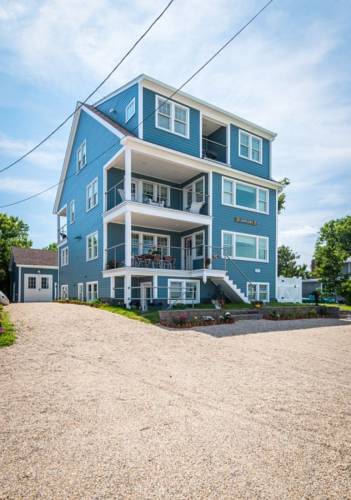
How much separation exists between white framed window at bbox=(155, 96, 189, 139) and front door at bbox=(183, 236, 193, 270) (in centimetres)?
642

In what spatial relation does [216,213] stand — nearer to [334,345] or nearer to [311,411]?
[334,345]

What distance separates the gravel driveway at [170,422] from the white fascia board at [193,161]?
436 inches

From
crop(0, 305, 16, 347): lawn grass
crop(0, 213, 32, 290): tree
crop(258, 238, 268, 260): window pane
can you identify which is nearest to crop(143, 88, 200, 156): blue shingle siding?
crop(258, 238, 268, 260): window pane

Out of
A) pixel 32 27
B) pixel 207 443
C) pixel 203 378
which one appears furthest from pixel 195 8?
pixel 207 443

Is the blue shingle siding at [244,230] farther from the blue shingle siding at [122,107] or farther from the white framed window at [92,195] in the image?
the white framed window at [92,195]

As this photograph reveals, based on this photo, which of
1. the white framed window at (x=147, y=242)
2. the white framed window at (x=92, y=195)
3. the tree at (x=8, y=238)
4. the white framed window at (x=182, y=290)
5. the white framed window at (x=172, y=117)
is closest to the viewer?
the white framed window at (x=182, y=290)

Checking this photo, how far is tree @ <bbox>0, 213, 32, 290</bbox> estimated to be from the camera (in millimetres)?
35688

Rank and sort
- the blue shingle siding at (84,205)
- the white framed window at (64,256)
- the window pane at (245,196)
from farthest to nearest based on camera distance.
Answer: the white framed window at (64,256)
the window pane at (245,196)
the blue shingle siding at (84,205)

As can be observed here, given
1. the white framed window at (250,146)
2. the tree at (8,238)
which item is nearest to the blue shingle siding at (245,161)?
the white framed window at (250,146)

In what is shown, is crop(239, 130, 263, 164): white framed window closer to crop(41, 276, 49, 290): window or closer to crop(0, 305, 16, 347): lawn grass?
crop(0, 305, 16, 347): lawn grass

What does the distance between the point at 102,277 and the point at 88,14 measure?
13.0m

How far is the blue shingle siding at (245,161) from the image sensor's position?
21777mm

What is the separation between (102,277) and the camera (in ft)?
60.8

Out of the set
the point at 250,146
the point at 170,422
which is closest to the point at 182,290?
the point at 250,146
